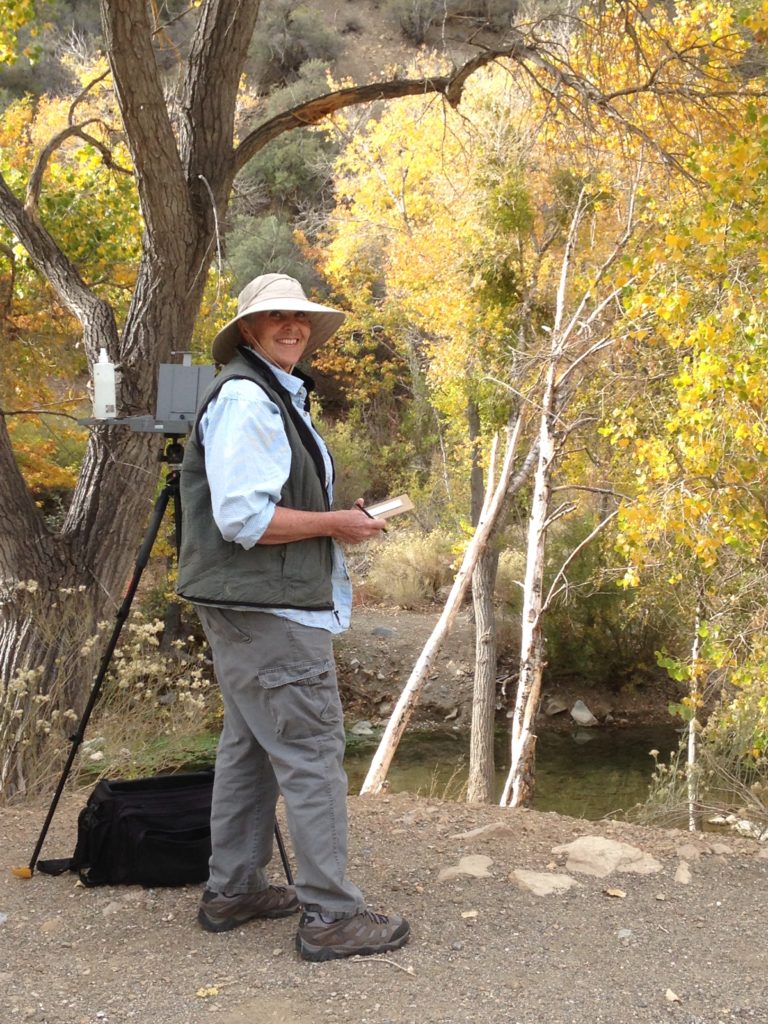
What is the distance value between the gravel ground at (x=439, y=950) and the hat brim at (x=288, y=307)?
165 centimetres

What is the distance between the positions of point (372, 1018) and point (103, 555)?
2.80 metres

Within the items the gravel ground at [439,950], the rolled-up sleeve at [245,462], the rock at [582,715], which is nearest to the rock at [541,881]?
the gravel ground at [439,950]

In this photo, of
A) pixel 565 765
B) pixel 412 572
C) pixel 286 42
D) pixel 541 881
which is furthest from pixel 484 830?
pixel 286 42

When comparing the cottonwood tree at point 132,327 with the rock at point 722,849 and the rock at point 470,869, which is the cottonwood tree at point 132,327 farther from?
the rock at point 722,849

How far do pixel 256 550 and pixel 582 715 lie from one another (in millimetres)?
12881

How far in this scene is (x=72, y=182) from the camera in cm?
1015

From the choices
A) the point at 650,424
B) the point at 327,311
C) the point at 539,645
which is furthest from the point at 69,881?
the point at 650,424

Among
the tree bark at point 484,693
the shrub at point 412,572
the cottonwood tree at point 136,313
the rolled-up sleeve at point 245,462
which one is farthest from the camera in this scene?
the shrub at point 412,572

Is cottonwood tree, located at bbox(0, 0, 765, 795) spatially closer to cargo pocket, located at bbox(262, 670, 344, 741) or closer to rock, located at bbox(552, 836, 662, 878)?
cargo pocket, located at bbox(262, 670, 344, 741)

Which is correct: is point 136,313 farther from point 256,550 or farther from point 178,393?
point 256,550

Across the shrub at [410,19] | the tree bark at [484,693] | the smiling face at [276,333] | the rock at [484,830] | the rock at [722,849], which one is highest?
the shrub at [410,19]

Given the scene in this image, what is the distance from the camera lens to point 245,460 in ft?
8.42

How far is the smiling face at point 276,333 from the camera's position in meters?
2.82

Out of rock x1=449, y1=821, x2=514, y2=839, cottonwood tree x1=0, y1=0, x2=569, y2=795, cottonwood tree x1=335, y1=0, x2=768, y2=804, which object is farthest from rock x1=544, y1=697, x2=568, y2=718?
rock x1=449, y1=821, x2=514, y2=839
